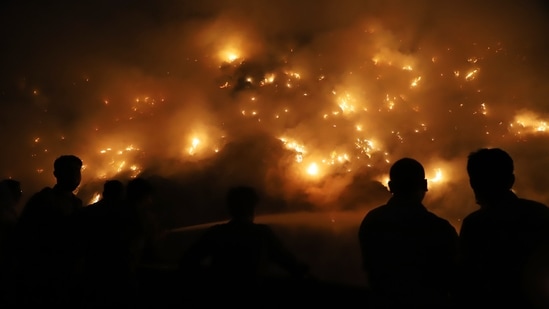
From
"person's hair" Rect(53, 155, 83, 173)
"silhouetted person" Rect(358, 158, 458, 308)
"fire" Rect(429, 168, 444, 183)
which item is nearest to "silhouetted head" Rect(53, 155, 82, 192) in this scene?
"person's hair" Rect(53, 155, 83, 173)

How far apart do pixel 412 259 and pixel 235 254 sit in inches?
50.8

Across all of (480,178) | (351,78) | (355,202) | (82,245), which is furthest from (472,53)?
(82,245)

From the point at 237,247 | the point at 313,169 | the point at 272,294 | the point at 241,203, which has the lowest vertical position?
the point at 272,294

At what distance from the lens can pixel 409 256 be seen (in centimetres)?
281

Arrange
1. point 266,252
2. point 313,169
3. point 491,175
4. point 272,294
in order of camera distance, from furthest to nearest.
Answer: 1. point 313,169
2. point 272,294
3. point 266,252
4. point 491,175

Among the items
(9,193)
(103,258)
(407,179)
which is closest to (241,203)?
(407,179)

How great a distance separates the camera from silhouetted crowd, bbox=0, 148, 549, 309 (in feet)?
8.50

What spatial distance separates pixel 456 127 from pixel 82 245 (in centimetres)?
685

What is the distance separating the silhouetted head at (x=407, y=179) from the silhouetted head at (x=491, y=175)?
33 cm

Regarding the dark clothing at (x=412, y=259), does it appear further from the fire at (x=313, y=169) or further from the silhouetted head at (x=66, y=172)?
the fire at (x=313, y=169)

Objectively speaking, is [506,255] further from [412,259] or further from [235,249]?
[235,249]

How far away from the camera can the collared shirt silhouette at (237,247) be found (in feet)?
11.5

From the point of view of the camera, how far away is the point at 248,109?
9828 mm

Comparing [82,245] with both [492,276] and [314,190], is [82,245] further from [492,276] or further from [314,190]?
[314,190]
